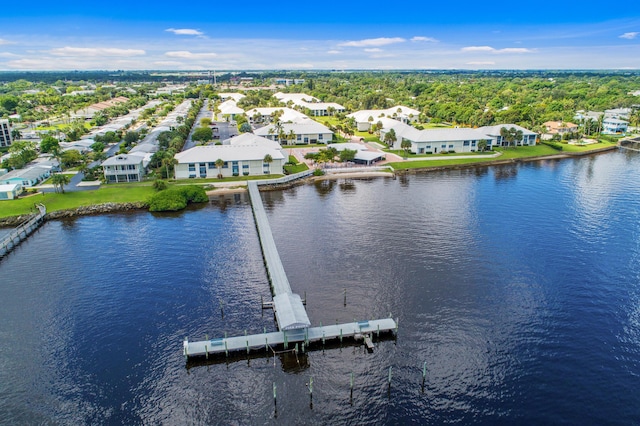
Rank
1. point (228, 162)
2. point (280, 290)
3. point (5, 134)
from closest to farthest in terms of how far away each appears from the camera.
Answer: point (280, 290) → point (228, 162) → point (5, 134)

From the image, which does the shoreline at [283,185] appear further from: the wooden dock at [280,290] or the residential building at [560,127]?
the wooden dock at [280,290]

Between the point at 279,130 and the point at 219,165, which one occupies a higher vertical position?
the point at 279,130

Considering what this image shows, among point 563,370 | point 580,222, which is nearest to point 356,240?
point 563,370

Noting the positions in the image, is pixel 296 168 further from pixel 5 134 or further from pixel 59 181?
pixel 5 134

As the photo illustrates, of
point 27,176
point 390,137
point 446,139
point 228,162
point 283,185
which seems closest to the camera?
point 27,176

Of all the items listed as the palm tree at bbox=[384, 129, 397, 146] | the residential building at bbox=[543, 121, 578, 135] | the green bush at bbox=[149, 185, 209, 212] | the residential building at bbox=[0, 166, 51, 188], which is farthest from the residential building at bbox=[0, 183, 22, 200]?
the residential building at bbox=[543, 121, 578, 135]

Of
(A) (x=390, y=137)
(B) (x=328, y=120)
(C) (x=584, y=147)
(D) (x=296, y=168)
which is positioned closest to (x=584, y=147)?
(C) (x=584, y=147)

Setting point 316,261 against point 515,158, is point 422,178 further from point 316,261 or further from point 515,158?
point 316,261
